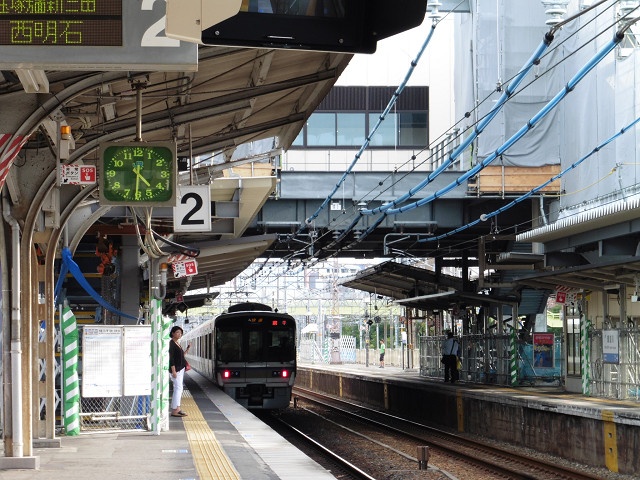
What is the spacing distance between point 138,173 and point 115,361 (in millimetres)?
3836

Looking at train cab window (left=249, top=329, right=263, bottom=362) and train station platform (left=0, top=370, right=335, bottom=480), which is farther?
train cab window (left=249, top=329, right=263, bottom=362)

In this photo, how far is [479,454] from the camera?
58.9ft

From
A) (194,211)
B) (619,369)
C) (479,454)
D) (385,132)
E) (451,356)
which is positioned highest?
(385,132)

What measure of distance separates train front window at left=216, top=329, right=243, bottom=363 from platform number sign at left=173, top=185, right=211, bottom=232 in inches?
465

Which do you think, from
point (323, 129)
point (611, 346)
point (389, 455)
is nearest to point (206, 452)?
point (389, 455)

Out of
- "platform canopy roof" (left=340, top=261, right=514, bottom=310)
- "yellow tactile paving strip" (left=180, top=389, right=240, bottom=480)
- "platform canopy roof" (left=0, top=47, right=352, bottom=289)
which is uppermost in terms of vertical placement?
"platform canopy roof" (left=0, top=47, right=352, bottom=289)

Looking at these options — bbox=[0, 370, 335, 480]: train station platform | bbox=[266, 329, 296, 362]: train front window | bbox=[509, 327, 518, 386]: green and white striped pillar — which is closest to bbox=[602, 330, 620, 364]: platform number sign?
bbox=[509, 327, 518, 386]: green and white striped pillar

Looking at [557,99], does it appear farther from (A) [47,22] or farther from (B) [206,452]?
(A) [47,22]

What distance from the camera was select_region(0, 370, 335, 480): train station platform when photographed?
9.79m

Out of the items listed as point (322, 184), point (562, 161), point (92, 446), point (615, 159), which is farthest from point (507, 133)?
point (92, 446)

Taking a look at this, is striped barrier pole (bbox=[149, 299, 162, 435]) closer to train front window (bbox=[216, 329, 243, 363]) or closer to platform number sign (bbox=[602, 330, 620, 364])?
platform number sign (bbox=[602, 330, 620, 364])

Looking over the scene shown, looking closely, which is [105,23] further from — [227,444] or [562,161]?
[562,161]

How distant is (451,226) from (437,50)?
9.51 meters

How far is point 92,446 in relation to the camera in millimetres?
12195
